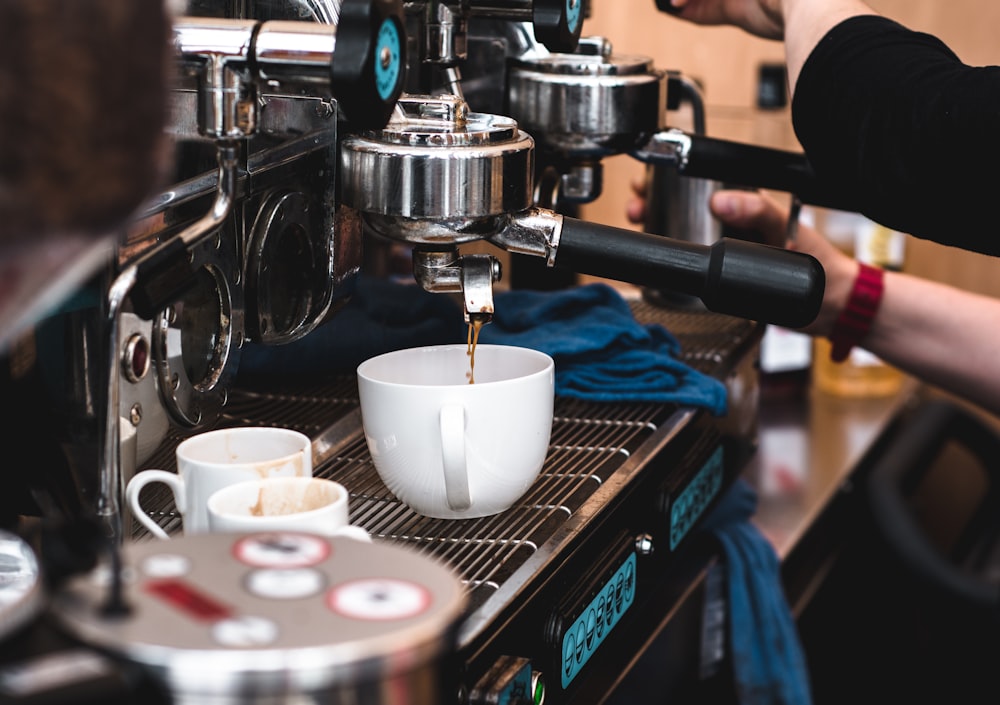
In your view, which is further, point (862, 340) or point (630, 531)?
point (862, 340)

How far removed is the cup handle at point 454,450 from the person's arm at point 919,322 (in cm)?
66

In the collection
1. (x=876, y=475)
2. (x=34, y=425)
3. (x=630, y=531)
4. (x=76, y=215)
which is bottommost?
Answer: (x=876, y=475)

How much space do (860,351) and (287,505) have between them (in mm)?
1530

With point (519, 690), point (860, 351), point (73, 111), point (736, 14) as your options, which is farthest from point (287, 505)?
point (860, 351)

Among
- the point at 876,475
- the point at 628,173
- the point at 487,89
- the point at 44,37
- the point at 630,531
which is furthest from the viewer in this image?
the point at 628,173

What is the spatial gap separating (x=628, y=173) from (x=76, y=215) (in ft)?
6.51

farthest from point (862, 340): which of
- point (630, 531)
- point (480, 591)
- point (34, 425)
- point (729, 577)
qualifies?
point (34, 425)

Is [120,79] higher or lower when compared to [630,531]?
higher

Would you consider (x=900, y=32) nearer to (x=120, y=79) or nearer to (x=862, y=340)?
(x=862, y=340)

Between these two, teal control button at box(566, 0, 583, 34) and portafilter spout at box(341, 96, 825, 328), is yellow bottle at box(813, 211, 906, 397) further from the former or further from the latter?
portafilter spout at box(341, 96, 825, 328)

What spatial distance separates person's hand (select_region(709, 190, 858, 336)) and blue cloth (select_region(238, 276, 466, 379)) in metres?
0.37

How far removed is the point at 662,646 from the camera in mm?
1027

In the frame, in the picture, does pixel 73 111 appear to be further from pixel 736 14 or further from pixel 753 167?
pixel 736 14

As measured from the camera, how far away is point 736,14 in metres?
1.18
